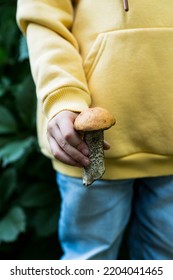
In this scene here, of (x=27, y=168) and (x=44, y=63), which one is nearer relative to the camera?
(x=44, y=63)

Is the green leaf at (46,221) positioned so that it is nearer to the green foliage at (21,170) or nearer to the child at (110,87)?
the green foliage at (21,170)

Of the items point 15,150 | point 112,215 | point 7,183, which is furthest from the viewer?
point 7,183

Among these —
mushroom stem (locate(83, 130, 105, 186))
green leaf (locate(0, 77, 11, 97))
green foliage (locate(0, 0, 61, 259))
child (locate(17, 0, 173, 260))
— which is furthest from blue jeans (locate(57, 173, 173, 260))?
green leaf (locate(0, 77, 11, 97))

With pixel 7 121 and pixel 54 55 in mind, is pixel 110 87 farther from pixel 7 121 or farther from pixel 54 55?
pixel 7 121

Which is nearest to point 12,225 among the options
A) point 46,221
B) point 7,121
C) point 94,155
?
point 46,221

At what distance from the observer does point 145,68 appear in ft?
2.20

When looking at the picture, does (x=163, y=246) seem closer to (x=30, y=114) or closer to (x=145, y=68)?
(x=145, y=68)

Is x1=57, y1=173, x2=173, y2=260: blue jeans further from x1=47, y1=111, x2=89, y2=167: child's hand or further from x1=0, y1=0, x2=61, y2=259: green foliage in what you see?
x1=0, y1=0, x2=61, y2=259: green foliage

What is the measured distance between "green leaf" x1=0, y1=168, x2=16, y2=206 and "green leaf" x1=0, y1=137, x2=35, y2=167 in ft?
0.36

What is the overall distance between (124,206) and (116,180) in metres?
0.09

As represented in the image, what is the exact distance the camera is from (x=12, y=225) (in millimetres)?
1078

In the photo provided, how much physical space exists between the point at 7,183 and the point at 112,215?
1.50 feet

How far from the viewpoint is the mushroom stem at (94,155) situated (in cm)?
61
